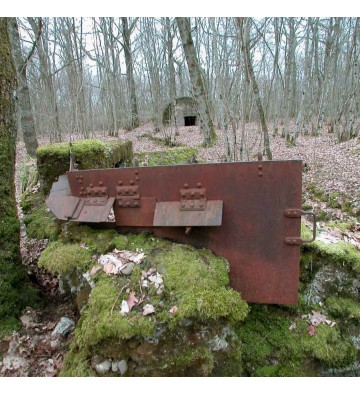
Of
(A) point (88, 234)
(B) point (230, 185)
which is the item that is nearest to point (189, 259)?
(B) point (230, 185)

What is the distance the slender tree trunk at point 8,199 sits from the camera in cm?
247

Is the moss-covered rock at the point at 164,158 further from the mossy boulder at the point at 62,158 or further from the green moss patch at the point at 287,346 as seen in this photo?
the green moss patch at the point at 287,346

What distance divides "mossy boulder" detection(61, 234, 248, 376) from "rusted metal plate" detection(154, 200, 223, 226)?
16.7 inches

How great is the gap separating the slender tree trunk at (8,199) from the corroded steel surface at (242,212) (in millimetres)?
988

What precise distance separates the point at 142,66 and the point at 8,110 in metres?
19.5

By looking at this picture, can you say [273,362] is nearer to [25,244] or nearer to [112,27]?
[25,244]

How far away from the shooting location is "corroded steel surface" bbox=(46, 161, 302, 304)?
6.95ft

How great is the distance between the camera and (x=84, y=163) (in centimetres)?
393

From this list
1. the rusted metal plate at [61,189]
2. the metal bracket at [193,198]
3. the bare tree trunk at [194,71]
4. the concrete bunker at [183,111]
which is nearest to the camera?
the metal bracket at [193,198]

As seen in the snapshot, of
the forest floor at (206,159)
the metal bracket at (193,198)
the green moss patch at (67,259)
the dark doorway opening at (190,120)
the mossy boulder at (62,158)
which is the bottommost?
the forest floor at (206,159)

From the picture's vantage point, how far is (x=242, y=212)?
223cm


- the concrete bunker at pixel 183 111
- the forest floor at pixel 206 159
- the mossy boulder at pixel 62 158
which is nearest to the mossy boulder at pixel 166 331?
the forest floor at pixel 206 159

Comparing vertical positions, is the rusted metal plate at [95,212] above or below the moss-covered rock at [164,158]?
below

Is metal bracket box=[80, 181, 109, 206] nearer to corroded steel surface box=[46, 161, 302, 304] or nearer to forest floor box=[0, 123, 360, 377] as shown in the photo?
corroded steel surface box=[46, 161, 302, 304]
